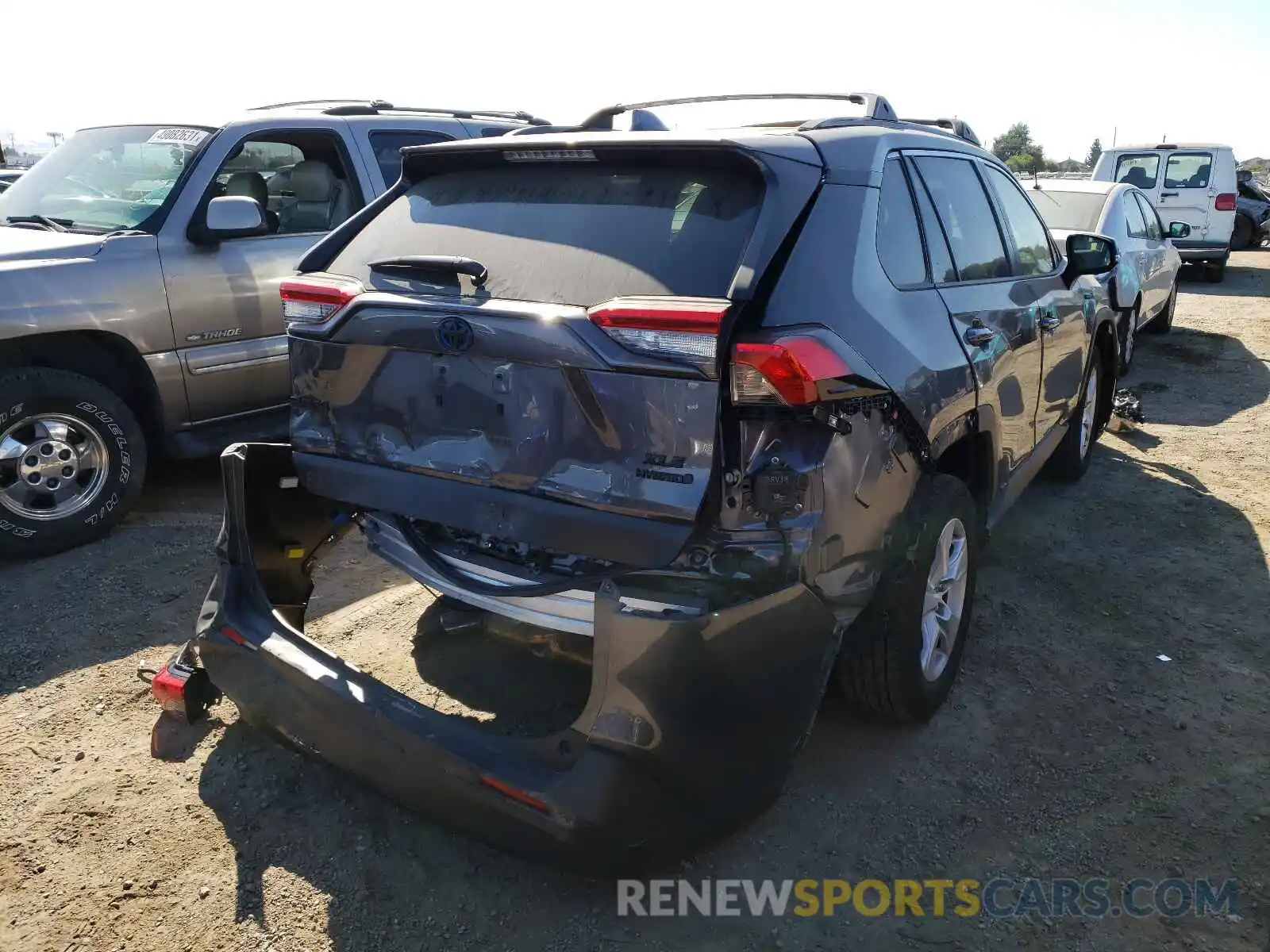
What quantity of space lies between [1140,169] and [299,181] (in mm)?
14011

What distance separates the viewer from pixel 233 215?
4836 millimetres

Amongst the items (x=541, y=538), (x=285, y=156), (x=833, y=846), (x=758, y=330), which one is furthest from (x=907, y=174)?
(x=285, y=156)

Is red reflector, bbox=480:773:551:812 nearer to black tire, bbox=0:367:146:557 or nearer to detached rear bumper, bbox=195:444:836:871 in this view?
detached rear bumper, bbox=195:444:836:871

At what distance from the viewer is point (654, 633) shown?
87.4 inches

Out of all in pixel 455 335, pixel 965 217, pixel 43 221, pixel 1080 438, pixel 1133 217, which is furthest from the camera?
pixel 1133 217

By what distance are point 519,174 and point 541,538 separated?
3.76 ft

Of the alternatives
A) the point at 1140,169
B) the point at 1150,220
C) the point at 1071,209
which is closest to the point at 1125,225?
the point at 1071,209

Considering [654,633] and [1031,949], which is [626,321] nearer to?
[654,633]

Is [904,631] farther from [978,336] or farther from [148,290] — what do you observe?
[148,290]

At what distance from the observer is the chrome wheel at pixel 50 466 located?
15.0 feet

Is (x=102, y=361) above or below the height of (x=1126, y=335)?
above

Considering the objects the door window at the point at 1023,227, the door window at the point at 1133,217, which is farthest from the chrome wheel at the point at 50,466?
the door window at the point at 1133,217

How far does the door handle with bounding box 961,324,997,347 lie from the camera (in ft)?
10.8

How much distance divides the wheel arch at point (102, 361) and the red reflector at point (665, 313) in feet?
11.3
